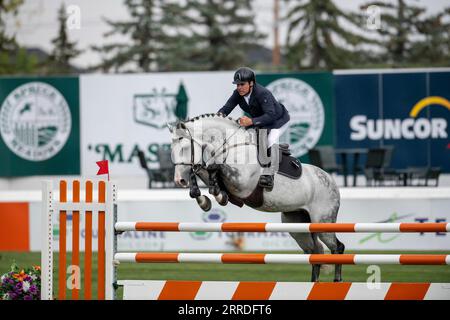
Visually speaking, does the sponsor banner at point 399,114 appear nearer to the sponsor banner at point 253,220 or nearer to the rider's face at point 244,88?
the sponsor banner at point 253,220

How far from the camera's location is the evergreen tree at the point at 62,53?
123ft

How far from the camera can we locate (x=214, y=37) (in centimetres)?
3984

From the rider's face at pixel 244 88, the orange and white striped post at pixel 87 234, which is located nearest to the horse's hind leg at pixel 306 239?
the rider's face at pixel 244 88

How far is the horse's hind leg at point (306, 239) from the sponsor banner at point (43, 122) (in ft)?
43.4

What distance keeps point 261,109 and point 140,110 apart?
13.1 meters

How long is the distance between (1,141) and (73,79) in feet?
7.27

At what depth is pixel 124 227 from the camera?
263 inches

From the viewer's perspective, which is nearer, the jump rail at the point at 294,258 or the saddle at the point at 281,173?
the jump rail at the point at 294,258

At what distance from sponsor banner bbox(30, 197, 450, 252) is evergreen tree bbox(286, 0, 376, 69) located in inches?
Result: 926

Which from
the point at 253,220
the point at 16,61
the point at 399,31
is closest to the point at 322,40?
the point at 399,31

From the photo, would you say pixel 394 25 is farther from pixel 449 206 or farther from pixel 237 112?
pixel 449 206

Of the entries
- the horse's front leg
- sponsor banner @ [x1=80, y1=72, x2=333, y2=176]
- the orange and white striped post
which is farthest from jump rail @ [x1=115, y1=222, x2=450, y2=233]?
sponsor banner @ [x1=80, y1=72, x2=333, y2=176]

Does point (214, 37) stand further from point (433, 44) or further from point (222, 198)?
point (222, 198)

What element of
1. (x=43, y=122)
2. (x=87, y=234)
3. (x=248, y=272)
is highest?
(x=43, y=122)
